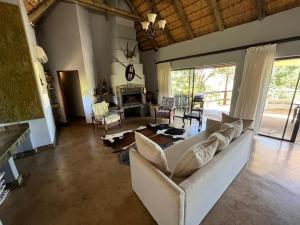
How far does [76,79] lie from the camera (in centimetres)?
587

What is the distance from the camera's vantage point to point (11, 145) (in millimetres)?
1781

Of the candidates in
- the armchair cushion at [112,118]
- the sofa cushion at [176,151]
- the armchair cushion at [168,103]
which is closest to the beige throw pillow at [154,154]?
the sofa cushion at [176,151]

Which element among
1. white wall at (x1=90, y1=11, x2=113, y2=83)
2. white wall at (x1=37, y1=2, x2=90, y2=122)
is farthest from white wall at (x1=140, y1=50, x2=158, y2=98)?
white wall at (x1=37, y1=2, x2=90, y2=122)

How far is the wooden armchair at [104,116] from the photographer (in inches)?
172

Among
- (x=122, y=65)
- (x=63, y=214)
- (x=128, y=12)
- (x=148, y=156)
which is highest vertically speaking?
(x=128, y=12)

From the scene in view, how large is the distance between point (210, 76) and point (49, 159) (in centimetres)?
650

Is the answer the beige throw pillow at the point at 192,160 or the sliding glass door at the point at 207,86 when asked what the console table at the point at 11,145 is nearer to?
the beige throw pillow at the point at 192,160

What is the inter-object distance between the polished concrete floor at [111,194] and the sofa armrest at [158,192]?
0.89ft

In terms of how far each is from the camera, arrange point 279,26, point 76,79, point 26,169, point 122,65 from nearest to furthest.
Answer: point 26,169 < point 279,26 < point 122,65 < point 76,79

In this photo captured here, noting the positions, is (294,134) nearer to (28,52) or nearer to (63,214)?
(63,214)

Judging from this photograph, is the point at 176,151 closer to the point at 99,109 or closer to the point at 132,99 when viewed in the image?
the point at 99,109

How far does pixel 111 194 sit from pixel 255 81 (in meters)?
3.98

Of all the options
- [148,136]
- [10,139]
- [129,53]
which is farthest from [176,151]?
[129,53]

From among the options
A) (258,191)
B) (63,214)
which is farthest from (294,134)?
(63,214)
